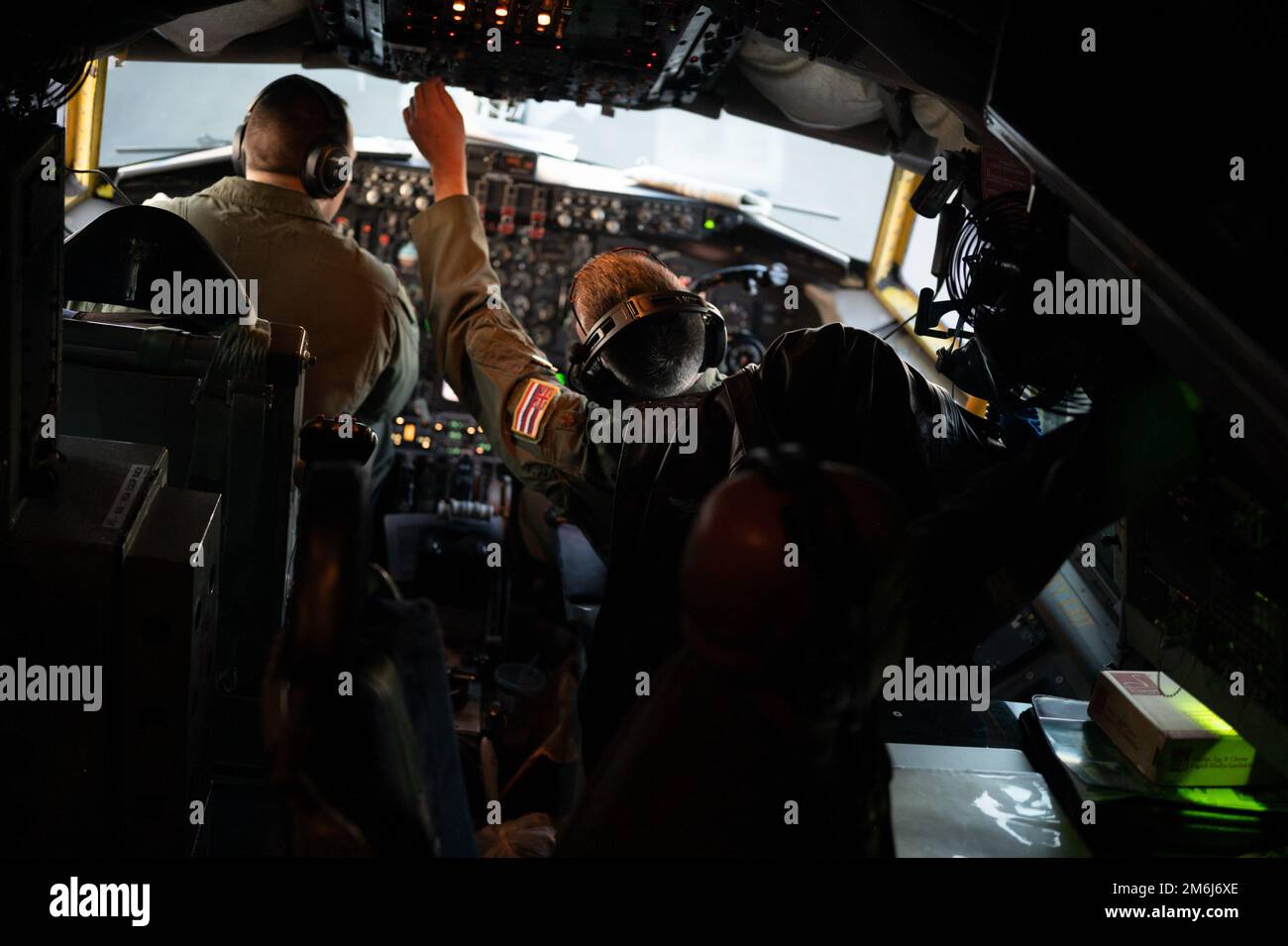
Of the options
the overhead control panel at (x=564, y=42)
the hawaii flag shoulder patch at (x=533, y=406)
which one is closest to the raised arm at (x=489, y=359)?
the hawaii flag shoulder patch at (x=533, y=406)

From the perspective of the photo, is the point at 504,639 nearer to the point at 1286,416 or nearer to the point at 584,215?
the point at 584,215

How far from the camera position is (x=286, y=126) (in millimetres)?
2525

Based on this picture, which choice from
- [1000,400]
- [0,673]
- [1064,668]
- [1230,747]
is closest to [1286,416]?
[1230,747]

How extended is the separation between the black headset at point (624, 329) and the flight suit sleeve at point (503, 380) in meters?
0.05

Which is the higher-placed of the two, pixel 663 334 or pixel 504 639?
pixel 663 334

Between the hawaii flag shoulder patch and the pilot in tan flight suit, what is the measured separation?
61cm

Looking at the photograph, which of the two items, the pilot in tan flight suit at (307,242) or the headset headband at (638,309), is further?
the pilot in tan flight suit at (307,242)

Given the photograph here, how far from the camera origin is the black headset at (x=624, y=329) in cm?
182

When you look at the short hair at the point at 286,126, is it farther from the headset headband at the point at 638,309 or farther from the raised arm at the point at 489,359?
the headset headband at the point at 638,309

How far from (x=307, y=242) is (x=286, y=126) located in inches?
10.9

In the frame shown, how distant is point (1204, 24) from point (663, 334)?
3.13 feet

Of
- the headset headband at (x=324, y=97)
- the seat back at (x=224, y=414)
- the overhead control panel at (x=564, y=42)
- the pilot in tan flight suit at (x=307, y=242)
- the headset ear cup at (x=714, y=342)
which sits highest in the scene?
Answer: the overhead control panel at (x=564, y=42)

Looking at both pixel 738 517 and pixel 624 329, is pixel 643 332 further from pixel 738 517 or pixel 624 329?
pixel 738 517

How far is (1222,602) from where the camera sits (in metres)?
1.26
